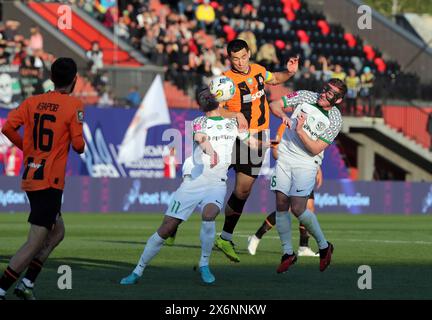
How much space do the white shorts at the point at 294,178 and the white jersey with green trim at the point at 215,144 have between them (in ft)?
5.30

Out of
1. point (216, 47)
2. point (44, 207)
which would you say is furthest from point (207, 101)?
point (216, 47)

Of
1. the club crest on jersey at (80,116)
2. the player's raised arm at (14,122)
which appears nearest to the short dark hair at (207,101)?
the club crest on jersey at (80,116)

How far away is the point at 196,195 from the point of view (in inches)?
539

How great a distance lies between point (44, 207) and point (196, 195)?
2413 mm

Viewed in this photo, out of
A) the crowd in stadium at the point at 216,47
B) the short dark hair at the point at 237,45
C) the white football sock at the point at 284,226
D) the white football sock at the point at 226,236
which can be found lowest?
the white football sock at the point at 226,236

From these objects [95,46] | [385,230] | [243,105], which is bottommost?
[385,230]

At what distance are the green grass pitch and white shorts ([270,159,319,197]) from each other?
0.99m

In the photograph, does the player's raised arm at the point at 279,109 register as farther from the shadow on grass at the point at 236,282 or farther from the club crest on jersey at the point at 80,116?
the club crest on jersey at the point at 80,116

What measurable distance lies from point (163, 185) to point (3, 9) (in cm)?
987

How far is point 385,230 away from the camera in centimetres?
2600

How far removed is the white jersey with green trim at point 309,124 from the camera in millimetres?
15219

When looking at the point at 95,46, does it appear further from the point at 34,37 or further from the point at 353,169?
the point at 353,169

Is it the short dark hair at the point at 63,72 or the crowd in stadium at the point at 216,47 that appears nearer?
the short dark hair at the point at 63,72
